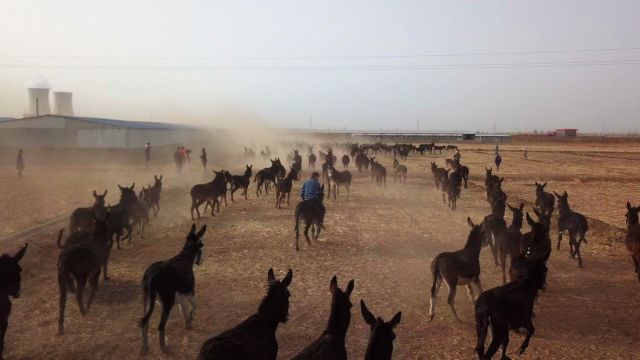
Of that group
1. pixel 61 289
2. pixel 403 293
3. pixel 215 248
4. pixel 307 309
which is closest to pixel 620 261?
pixel 403 293

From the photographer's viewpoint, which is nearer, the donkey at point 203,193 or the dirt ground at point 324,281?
the dirt ground at point 324,281

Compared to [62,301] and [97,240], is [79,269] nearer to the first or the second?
[62,301]

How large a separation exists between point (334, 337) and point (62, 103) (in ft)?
293

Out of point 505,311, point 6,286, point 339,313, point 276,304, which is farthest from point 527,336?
point 6,286

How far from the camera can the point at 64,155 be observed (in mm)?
39656

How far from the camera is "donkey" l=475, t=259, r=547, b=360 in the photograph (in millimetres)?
6656

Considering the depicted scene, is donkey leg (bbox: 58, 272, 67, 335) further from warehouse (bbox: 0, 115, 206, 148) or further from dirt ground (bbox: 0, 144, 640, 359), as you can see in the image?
warehouse (bbox: 0, 115, 206, 148)

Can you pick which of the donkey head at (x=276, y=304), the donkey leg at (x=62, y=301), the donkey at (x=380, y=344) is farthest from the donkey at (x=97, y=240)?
the donkey at (x=380, y=344)

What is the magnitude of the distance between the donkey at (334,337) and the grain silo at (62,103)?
287 ft

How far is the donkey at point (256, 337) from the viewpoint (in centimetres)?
524

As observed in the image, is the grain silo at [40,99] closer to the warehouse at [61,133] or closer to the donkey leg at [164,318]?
the warehouse at [61,133]

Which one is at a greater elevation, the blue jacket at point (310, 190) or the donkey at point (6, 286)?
the blue jacket at point (310, 190)

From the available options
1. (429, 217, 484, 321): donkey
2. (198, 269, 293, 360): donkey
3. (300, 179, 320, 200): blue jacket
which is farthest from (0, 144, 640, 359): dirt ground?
(198, 269, 293, 360): donkey

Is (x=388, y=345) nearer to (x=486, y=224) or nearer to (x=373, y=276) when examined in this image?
(x=373, y=276)
